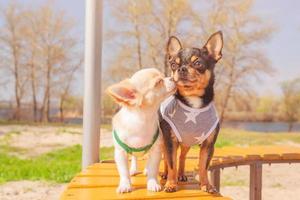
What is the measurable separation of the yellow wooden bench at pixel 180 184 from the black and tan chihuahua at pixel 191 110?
91 mm

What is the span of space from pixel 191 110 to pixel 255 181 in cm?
232

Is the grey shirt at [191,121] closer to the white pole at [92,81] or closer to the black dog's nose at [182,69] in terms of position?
the black dog's nose at [182,69]

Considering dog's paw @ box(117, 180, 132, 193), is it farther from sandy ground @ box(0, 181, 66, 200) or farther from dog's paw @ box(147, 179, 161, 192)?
sandy ground @ box(0, 181, 66, 200)

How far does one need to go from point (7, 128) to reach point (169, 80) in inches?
468

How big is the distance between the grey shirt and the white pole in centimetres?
107

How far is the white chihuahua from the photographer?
1.98 meters

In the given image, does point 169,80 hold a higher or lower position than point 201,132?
higher

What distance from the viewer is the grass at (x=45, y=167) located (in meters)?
6.85

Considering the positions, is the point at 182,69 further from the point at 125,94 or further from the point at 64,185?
the point at 64,185

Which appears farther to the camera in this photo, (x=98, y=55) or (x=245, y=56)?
(x=245, y=56)

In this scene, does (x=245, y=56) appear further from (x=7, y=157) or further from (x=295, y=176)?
(x=7, y=157)

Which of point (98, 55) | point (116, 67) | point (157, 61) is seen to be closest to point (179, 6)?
point (157, 61)

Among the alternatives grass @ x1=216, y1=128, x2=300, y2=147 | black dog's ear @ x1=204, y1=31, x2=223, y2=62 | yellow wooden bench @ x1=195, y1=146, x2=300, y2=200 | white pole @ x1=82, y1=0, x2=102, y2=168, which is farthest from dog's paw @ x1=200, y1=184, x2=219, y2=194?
grass @ x1=216, y1=128, x2=300, y2=147

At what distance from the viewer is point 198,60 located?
1.98 m
